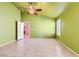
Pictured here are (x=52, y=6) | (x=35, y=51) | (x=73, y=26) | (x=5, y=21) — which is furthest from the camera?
(x=5, y=21)

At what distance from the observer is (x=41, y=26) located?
47.1ft

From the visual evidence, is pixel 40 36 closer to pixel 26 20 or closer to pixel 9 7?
pixel 26 20

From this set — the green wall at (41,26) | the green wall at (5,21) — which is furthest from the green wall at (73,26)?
the green wall at (41,26)

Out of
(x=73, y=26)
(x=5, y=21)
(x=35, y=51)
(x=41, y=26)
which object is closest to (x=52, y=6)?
(x=73, y=26)

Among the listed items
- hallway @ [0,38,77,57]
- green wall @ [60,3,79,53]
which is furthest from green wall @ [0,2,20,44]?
green wall @ [60,3,79,53]

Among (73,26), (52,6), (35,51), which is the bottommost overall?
(35,51)

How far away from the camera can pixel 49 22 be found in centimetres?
1431

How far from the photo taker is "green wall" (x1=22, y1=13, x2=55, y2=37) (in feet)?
46.9

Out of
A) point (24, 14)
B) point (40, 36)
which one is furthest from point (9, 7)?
point (40, 36)

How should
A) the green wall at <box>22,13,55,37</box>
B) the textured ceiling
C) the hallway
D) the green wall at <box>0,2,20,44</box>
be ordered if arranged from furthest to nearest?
the green wall at <box>22,13,55,37</box>, the green wall at <box>0,2,20,44</box>, the textured ceiling, the hallway

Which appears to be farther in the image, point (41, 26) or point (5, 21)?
point (41, 26)

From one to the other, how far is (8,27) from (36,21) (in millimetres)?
5331

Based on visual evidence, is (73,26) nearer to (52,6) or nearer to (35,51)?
(35,51)

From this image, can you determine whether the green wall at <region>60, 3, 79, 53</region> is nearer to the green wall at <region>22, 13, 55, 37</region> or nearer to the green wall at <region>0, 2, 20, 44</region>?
the green wall at <region>0, 2, 20, 44</region>
